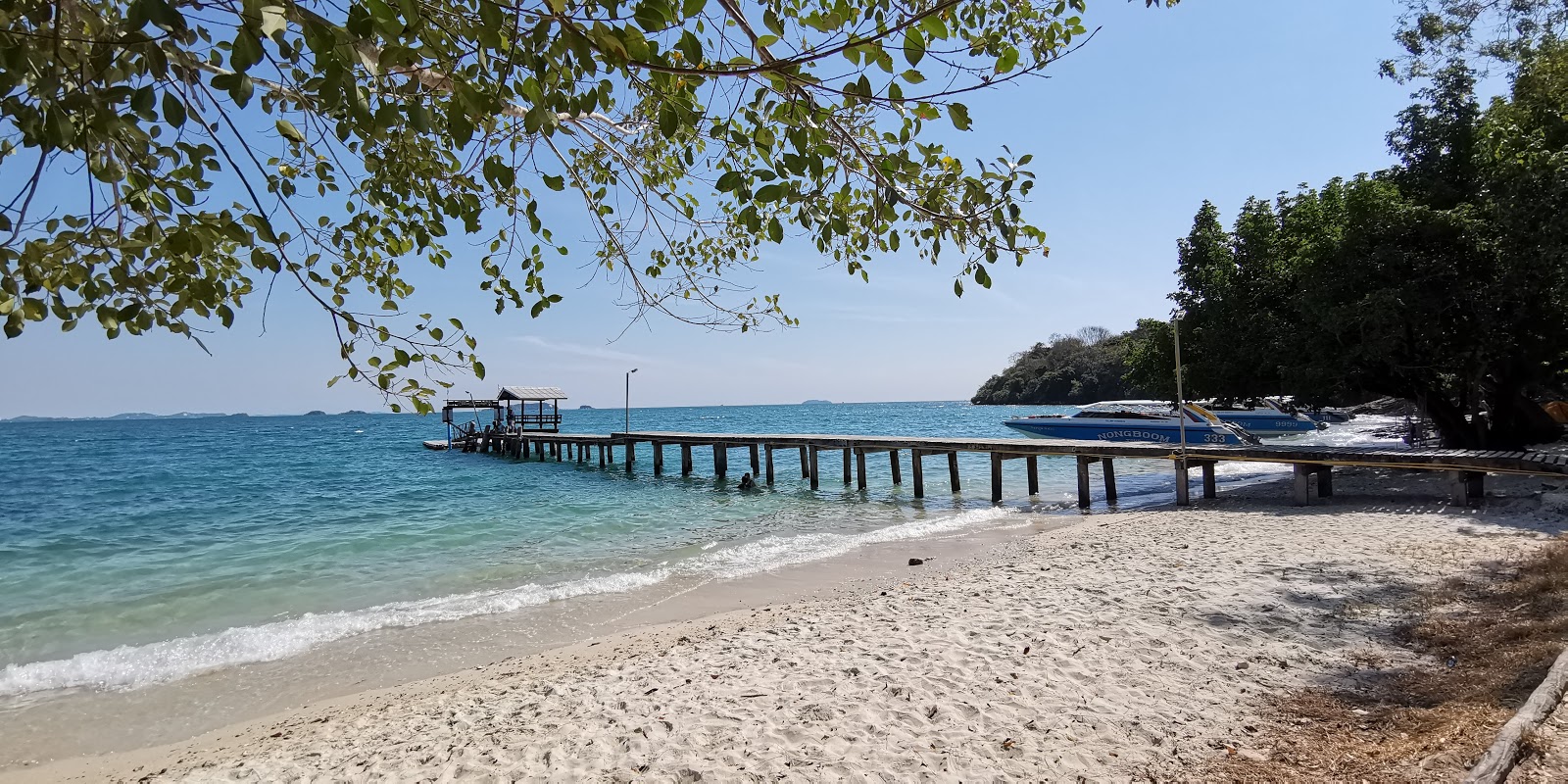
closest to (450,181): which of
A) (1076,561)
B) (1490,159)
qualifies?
(1076,561)

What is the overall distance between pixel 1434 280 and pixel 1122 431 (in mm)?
14662

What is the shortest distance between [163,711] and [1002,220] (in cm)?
732

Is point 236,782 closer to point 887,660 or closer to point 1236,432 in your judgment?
point 887,660

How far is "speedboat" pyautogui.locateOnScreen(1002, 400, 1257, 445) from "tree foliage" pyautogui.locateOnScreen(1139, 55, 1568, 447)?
244 inches

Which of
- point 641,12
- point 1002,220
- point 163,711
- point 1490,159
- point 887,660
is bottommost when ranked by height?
point 163,711

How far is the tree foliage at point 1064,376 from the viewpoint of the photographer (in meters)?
84.2

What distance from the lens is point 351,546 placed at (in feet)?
43.7

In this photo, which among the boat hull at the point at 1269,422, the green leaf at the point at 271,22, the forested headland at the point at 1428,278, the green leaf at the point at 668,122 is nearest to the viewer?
the green leaf at the point at 271,22

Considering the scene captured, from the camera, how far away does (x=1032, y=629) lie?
19.8ft

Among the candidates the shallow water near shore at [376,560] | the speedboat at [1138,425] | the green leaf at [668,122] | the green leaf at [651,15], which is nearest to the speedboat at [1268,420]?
the speedboat at [1138,425]

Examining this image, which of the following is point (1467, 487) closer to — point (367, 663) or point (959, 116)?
point (959, 116)

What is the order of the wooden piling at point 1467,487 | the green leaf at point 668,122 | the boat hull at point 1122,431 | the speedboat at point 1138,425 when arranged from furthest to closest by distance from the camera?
the boat hull at point 1122,431 < the speedboat at point 1138,425 < the wooden piling at point 1467,487 < the green leaf at point 668,122

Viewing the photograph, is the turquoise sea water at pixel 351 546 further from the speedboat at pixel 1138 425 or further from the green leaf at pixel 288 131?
the green leaf at pixel 288 131

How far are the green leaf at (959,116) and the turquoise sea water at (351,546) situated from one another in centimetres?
812
